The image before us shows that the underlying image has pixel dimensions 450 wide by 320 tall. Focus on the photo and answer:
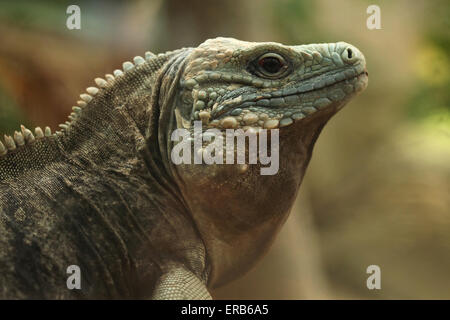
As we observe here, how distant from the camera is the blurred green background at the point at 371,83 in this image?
3225 millimetres

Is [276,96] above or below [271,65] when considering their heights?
below

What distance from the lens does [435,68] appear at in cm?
363

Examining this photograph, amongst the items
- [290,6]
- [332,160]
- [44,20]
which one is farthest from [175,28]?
[332,160]

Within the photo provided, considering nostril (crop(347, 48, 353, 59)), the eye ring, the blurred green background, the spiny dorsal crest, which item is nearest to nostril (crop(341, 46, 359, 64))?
nostril (crop(347, 48, 353, 59))

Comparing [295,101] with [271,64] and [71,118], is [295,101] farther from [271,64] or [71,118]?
[71,118]

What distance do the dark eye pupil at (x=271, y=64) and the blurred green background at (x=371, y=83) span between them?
3.90 ft

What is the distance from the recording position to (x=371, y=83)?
598cm

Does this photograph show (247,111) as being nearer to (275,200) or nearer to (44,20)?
(275,200)

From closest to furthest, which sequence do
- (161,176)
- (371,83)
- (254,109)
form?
(254,109), (161,176), (371,83)

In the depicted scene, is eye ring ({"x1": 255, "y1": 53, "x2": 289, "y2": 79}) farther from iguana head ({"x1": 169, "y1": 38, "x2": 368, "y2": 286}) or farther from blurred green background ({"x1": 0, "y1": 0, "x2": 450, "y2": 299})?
blurred green background ({"x1": 0, "y1": 0, "x2": 450, "y2": 299})

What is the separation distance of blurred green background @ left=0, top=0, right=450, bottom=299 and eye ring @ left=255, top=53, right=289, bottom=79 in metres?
1.18

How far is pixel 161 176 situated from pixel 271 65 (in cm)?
65

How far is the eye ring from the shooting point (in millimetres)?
2145

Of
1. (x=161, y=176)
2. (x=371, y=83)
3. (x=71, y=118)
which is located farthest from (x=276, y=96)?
(x=371, y=83)
